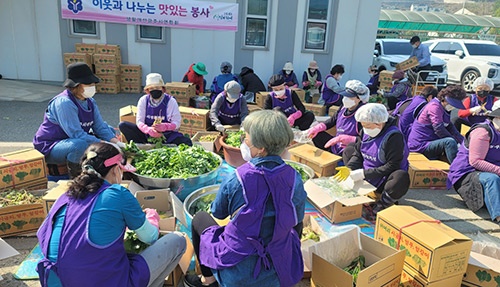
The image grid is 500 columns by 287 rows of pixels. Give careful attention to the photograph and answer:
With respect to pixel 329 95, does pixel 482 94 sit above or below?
above

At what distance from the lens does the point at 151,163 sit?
4.01m

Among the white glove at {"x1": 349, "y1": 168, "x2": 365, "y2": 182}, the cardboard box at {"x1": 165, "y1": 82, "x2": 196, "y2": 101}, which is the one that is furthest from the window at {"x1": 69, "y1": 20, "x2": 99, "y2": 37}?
the white glove at {"x1": 349, "y1": 168, "x2": 365, "y2": 182}

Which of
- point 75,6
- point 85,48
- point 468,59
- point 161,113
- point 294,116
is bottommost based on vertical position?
point 294,116

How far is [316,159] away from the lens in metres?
4.56

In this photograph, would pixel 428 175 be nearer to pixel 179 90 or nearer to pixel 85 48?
pixel 179 90

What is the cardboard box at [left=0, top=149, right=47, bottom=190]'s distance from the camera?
11.5 feet

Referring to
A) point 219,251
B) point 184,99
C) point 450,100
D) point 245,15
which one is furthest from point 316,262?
point 245,15

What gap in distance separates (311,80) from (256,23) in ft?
6.90

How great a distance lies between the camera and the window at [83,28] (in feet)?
31.0

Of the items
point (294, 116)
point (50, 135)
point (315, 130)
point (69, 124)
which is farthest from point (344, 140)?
point (50, 135)

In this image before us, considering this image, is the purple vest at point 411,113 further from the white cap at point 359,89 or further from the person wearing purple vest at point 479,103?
the white cap at point 359,89

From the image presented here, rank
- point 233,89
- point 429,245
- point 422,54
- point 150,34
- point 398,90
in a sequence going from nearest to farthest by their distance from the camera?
point 429,245 → point 233,89 → point 398,90 → point 150,34 → point 422,54

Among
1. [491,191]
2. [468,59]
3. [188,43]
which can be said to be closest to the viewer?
[491,191]

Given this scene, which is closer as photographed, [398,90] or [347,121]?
[347,121]
